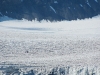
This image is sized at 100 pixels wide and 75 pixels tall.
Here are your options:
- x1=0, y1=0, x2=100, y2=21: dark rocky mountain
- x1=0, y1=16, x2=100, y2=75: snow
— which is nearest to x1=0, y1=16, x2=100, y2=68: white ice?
x1=0, y1=16, x2=100, y2=75: snow

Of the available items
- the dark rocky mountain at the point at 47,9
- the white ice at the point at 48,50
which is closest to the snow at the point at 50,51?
the white ice at the point at 48,50

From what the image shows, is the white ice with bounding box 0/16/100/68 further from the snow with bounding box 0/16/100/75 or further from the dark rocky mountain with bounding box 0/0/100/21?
the dark rocky mountain with bounding box 0/0/100/21

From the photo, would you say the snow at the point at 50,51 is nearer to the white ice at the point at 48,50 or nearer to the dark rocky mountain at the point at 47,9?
the white ice at the point at 48,50

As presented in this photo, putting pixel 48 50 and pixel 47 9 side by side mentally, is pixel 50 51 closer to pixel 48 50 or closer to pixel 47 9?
pixel 48 50

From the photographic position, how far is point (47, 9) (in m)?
12.8

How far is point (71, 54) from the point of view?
21.6 feet

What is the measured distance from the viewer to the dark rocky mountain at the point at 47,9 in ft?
40.2

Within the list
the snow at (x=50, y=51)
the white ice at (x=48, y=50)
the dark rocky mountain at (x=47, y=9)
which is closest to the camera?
the snow at (x=50, y=51)

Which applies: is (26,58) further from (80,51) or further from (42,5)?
(42,5)

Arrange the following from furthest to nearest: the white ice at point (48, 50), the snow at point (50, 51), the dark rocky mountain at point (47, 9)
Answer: the dark rocky mountain at point (47, 9) < the white ice at point (48, 50) < the snow at point (50, 51)

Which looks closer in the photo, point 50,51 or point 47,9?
point 50,51

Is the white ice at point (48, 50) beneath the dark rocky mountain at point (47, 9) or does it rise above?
beneath

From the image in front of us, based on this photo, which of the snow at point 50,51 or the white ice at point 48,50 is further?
the white ice at point 48,50

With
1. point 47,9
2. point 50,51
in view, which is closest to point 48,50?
point 50,51
